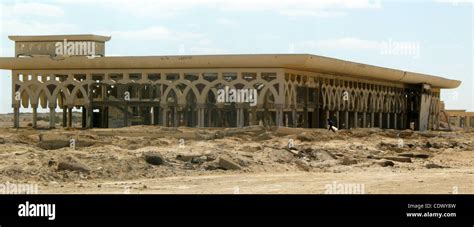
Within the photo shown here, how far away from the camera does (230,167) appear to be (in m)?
26.9

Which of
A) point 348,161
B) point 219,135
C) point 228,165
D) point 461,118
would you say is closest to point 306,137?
point 219,135

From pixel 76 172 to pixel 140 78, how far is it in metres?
35.5

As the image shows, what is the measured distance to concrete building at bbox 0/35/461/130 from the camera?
5659 centimetres

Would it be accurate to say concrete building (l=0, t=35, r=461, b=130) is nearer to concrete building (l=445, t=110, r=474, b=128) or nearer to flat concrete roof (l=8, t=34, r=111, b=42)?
flat concrete roof (l=8, t=34, r=111, b=42)

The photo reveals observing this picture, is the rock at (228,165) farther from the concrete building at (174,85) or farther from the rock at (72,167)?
the concrete building at (174,85)

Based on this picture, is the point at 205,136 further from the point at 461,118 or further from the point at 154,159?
the point at 461,118

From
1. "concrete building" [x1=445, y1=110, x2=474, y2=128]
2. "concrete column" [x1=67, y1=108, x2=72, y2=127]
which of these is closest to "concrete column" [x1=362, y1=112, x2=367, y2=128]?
"concrete column" [x1=67, y1=108, x2=72, y2=127]

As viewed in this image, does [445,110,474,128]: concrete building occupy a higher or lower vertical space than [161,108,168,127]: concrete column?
lower

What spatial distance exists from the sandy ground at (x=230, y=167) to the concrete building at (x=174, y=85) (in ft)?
59.3

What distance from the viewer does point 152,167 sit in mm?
26219

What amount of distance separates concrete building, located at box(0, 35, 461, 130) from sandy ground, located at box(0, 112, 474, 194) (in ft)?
59.3

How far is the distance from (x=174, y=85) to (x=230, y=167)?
106ft

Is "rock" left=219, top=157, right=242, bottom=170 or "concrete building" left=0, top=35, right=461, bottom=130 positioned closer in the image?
"rock" left=219, top=157, right=242, bottom=170
